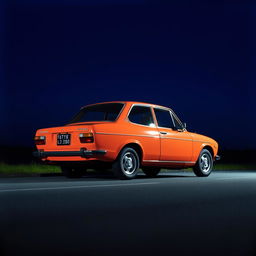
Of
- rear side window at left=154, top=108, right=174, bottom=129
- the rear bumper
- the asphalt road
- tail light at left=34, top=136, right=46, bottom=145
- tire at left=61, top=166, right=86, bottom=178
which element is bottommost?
tire at left=61, top=166, right=86, bottom=178

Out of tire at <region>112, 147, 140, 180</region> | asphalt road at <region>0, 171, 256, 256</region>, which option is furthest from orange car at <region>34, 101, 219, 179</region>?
asphalt road at <region>0, 171, 256, 256</region>

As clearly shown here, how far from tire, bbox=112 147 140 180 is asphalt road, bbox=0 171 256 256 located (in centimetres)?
276

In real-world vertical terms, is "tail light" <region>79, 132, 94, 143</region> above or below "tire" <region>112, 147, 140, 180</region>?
above

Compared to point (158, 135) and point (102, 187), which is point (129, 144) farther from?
point (102, 187)

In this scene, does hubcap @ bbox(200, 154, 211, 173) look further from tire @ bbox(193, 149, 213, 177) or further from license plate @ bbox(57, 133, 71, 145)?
license plate @ bbox(57, 133, 71, 145)

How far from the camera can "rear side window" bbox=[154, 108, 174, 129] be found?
42.0 ft

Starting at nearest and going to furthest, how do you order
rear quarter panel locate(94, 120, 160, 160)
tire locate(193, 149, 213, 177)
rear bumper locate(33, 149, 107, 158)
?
rear bumper locate(33, 149, 107, 158) < rear quarter panel locate(94, 120, 160, 160) < tire locate(193, 149, 213, 177)

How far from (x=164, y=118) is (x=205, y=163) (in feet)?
6.60

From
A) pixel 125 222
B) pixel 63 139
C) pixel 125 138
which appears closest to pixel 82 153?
pixel 63 139

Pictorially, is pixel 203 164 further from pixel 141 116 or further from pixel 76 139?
pixel 76 139

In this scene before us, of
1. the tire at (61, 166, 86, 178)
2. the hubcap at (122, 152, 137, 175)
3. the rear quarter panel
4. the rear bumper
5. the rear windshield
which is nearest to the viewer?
the rear bumper

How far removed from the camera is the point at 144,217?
18.4 feet

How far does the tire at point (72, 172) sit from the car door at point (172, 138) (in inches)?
86.9

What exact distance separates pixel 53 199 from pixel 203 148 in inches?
304
